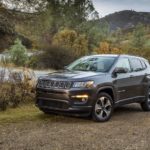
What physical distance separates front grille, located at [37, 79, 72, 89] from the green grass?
912 mm

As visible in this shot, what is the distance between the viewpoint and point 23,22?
1862 cm

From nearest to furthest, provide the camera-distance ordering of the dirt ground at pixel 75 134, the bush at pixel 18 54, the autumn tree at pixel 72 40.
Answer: the dirt ground at pixel 75 134
the bush at pixel 18 54
the autumn tree at pixel 72 40

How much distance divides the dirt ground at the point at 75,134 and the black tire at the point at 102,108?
0.20 meters

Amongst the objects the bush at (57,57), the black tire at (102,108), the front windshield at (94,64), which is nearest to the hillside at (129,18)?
the bush at (57,57)

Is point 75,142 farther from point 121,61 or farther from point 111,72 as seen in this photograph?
point 121,61

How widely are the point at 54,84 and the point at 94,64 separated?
171 cm

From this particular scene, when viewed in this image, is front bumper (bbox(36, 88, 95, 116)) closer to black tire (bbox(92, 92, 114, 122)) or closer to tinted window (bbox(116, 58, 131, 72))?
black tire (bbox(92, 92, 114, 122))

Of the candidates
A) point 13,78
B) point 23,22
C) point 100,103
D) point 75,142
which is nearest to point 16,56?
point 23,22

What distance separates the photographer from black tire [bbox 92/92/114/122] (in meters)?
12.0

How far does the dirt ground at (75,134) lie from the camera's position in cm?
909

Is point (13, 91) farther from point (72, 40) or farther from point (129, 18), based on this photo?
point (129, 18)

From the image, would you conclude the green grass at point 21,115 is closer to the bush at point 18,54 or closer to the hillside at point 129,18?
the bush at point 18,54

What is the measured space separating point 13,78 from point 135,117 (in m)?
3.88

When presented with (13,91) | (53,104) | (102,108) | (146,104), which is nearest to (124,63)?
(146,104)
